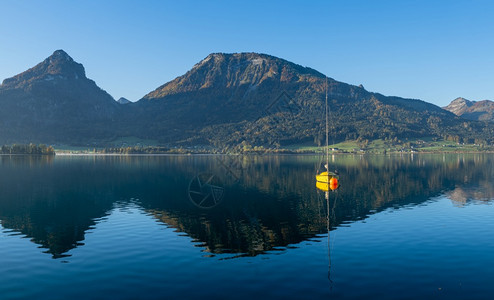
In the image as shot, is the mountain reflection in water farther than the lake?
Yes

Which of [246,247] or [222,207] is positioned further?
[222,207]

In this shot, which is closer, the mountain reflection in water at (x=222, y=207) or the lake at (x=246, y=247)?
the lake at (x=246, y=247)

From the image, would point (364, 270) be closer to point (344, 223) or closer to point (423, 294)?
point (423, 294)

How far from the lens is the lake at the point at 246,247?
32594 mm

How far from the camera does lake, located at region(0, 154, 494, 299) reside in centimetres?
3259

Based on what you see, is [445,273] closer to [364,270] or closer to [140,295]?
[364,270]

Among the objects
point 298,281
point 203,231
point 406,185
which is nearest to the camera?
point 298,281

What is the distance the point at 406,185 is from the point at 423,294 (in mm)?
95685

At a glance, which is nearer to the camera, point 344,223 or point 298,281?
point 298,281

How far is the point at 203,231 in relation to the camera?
5541 centimetres

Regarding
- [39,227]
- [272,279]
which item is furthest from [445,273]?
[39,227]

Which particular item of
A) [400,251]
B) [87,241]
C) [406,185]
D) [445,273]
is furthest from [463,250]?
[406,185]

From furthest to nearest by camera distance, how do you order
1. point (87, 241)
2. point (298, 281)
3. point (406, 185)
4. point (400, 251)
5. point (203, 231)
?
point (406, 185) < point (203, 231) < point (87, 241) < point (400, 251) < point (298, 281)

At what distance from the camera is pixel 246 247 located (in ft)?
153
